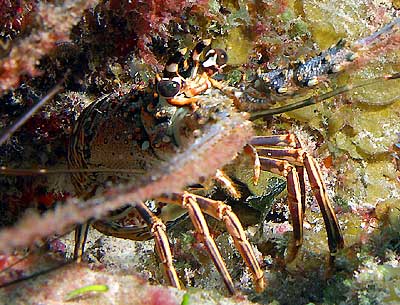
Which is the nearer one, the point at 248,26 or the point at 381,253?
A: the point at 381,253

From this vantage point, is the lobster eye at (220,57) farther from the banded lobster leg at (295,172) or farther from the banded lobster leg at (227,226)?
the banded lobster leg at (227,226)

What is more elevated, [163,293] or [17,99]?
[17,99]

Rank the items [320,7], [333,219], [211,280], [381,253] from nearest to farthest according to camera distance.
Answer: [381,253]
[333,219]
[211,280]
[320,7]

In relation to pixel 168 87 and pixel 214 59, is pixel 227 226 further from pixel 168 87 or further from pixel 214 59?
pixel 214 59

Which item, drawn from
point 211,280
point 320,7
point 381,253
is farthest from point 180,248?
point 320,7

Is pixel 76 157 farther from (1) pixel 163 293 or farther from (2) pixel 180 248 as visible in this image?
→ (1) pixel 163 293

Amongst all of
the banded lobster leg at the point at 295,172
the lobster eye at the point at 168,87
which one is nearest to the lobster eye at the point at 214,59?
the lobster eye at the point at 168,87

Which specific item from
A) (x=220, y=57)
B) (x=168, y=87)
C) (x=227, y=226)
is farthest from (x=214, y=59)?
(x=227, y=226)
